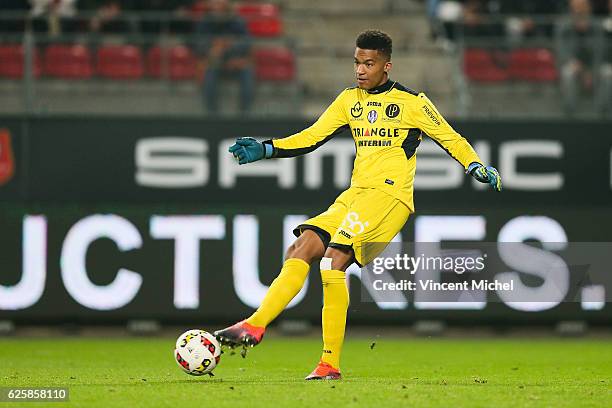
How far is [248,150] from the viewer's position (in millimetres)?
8477

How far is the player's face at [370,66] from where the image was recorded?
841 centimetres

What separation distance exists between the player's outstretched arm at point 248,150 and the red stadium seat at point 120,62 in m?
6.25

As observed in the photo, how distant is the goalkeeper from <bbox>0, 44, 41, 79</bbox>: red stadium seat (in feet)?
21.8

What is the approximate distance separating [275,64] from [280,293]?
6.84 meters

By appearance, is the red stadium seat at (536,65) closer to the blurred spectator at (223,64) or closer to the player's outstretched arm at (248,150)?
the blurred spectator at (223,64)

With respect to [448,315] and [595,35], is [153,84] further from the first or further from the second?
[595,35]

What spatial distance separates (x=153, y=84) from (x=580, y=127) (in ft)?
16.4

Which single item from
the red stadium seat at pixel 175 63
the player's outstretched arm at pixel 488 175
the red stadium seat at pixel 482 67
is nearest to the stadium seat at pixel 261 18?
the red stadium seat at pixel 175 63

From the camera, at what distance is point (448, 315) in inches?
546

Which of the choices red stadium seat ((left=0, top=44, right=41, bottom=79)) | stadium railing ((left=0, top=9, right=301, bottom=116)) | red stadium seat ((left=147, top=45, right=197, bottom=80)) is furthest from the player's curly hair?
red stadium seat ((left=0, top=44, right=41, bottom=79))

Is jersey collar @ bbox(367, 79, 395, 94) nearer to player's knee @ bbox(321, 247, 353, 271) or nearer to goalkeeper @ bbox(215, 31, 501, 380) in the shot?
goalkeeper @ bbox(215, 31, 501, 380)

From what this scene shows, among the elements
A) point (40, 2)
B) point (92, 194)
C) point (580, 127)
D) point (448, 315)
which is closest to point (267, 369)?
point (448, 315)

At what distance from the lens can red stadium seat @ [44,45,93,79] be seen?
14.5 metres

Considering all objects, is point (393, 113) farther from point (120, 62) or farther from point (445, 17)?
point (445, 17)
